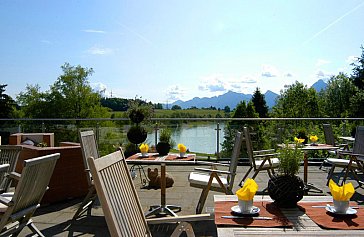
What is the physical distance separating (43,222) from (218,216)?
2790 millimetres

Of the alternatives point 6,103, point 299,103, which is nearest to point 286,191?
point 6,103

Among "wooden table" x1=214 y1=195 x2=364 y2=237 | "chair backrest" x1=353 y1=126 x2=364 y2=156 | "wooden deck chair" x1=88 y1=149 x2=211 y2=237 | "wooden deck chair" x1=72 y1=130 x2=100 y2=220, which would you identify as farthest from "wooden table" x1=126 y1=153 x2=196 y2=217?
"chair backrest" x1=353 y1=126 x2=364 y2=156

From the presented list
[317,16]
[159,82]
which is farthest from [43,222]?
[159,82]

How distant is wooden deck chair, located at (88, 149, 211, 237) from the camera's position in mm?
1860

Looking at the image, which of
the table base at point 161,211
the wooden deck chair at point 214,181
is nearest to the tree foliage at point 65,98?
the table base at point 161,211

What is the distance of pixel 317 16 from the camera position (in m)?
8.98

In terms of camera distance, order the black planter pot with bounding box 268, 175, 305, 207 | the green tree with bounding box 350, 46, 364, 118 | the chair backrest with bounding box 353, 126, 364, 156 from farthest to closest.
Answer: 1. the green tree with bounding box 350, 46, 364, 118
2. the chair backrest with bounding box 353, 126, 364, 156
3. the black planter pot with bounding box 268, 175, 305, 207

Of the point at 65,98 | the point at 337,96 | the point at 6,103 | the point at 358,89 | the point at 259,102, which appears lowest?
the point at 6,103

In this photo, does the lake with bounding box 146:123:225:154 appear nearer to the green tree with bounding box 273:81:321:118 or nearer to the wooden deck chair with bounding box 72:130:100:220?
the wooden deck chair with bounding box 72:130:100:220

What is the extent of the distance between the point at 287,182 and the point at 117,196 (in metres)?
1.11

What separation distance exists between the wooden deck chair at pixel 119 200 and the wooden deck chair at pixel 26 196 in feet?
3.33

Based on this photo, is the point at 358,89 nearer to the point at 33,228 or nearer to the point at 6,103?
the point at 6,103

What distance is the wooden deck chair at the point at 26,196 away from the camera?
293 centimetres

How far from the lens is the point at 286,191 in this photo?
2.29 metres
